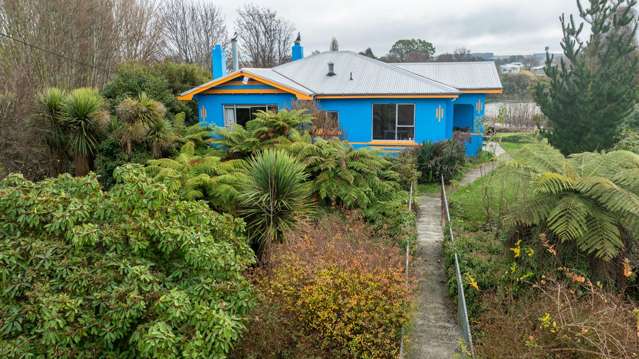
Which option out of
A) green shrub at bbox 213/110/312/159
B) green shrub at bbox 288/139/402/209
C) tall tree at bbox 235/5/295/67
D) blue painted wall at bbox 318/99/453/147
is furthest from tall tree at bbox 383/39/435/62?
green shrub at bbox 288/139/402/209

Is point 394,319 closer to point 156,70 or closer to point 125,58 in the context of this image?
point 156,70

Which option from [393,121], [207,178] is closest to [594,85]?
[393,121]

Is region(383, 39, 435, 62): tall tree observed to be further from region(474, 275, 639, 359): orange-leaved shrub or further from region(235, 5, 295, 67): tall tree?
region(474, 275, 639, 359): orange-leaved shrub

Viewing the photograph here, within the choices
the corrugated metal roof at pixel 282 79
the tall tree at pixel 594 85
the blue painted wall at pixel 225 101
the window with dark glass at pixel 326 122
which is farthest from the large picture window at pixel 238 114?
the tall tree at pixel 594 85

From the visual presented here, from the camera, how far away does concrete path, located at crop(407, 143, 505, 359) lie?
6.54 metres

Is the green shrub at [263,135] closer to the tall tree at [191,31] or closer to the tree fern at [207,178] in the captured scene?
the tree fern at [207,178]

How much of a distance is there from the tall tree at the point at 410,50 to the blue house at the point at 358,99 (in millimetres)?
47314

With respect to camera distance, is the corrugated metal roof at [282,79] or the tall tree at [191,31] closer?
the corrugated metal roof at [282,79]

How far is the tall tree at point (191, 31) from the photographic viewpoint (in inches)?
1652

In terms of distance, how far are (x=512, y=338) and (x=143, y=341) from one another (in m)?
3.62

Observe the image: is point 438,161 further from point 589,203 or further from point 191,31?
point 191,31

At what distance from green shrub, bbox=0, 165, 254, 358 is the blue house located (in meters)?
11.6

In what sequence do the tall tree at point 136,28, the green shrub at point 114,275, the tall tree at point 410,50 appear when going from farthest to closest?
the tall tree at point 410,50 < the tall tree at point 136,28 < the green shrub at point 114,275

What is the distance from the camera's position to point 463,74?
22.2 m
